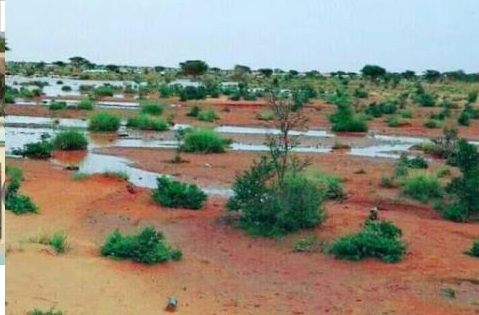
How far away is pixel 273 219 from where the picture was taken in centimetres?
1532

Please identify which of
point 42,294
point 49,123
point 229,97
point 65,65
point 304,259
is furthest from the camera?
point 65,65

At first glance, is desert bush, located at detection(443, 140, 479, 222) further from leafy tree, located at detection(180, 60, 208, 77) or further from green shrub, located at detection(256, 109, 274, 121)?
leafy tree, located at detection(180, 60, 208, 77)

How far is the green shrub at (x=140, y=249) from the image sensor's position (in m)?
12.4

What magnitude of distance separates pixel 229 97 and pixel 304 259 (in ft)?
165

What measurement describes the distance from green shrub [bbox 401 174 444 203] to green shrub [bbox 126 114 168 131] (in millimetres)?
18649

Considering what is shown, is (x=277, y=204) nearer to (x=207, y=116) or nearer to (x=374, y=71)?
(x=207, y=116)

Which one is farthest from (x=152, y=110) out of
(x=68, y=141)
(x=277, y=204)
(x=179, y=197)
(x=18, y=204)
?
(x=277, y=204)

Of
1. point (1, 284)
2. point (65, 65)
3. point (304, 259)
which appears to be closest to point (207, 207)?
point (304, 259)

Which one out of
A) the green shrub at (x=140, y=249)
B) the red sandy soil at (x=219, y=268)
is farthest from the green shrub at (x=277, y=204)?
the green shrub at (x=140, y=249)

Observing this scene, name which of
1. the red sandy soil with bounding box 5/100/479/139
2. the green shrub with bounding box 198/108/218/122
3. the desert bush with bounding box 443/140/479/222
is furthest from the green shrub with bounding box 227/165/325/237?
the green shrub with bounding box 198/108/218/122

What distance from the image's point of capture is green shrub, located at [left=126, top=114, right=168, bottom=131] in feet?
123

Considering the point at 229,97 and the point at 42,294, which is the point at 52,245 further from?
the point at 229,97

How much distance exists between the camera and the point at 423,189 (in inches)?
781

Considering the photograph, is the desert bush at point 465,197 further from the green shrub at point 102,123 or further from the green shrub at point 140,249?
the green shrub at point 102,123
